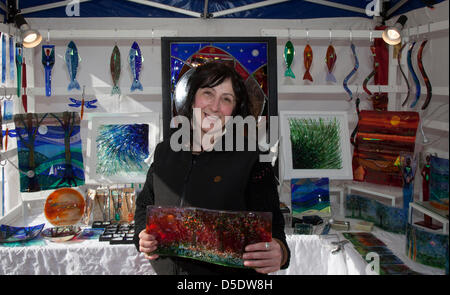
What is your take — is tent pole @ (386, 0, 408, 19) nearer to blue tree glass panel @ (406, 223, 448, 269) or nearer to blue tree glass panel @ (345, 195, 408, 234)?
blue tree glass panel @ (345, 195, 408, 234)

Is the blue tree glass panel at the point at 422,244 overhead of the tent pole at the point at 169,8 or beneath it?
beneath

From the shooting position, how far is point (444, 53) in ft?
1.70

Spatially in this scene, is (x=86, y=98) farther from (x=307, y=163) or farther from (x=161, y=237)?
(x=161, y=237)

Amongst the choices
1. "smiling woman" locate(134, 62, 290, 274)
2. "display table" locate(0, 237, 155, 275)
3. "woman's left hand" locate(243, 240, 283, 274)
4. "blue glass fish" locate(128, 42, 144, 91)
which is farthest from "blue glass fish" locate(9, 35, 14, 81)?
"woman's left hand" locate(243, 240, 283, 274)

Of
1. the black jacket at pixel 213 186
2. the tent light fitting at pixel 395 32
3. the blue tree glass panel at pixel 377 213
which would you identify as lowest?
the blue tree glass panel at pixel 377 213

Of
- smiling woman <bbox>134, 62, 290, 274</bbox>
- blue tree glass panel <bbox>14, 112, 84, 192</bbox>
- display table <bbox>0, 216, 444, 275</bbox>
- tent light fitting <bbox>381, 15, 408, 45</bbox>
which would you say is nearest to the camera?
smiling woman <bbox>134, 62, 290, 274</bbox>

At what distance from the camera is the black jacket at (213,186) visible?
81 cm

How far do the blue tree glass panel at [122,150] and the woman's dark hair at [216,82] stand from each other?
90 centimetres

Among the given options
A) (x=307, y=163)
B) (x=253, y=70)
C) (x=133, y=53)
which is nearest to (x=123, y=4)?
(x=133, y=53)

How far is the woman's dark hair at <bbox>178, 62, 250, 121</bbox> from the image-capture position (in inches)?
34.4

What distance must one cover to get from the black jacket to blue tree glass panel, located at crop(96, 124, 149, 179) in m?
0.89

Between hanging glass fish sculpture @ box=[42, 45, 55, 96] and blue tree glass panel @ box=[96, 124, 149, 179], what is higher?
hanging glass fish sculpture @ box=[42, 45, 55, 96]

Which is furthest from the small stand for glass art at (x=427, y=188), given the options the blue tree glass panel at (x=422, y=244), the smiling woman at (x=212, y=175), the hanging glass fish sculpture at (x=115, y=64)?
the hanging glass fish sculpture at (x=115, y=64)

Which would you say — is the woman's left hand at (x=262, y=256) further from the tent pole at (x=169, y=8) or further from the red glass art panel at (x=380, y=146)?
the tent pole at (x=169, y=8)
